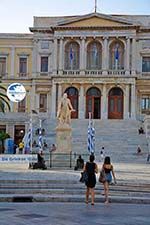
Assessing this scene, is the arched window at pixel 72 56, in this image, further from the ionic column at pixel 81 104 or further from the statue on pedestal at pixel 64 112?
the statue on pedestal at pixel 64 112

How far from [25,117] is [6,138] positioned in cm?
660

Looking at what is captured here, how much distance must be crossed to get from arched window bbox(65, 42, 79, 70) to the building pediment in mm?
2385

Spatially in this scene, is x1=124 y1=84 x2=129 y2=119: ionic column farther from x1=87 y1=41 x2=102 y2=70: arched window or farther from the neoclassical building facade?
x1=87 y1=41 x2=102 y2=70: arched window

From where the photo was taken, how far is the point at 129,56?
195 feet

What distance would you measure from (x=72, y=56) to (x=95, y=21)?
4.51 m

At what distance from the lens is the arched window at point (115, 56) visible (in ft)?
197

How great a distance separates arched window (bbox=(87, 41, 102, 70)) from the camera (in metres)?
60.6

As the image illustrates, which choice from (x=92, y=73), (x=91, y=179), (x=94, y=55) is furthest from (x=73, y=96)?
(x=91, y=179)

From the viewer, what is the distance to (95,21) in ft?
196

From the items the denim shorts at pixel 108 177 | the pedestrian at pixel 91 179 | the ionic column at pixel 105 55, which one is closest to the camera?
the pedestrian at pixel 91 179

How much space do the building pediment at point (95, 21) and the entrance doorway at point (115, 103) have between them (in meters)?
6.96


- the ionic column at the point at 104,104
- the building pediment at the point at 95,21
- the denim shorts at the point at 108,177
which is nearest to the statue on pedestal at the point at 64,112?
the denim shorts at the point at 108,177

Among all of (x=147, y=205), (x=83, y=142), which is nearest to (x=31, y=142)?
(x=83, y=142)

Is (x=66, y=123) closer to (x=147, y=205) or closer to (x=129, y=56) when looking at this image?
(x=147, y=205)
